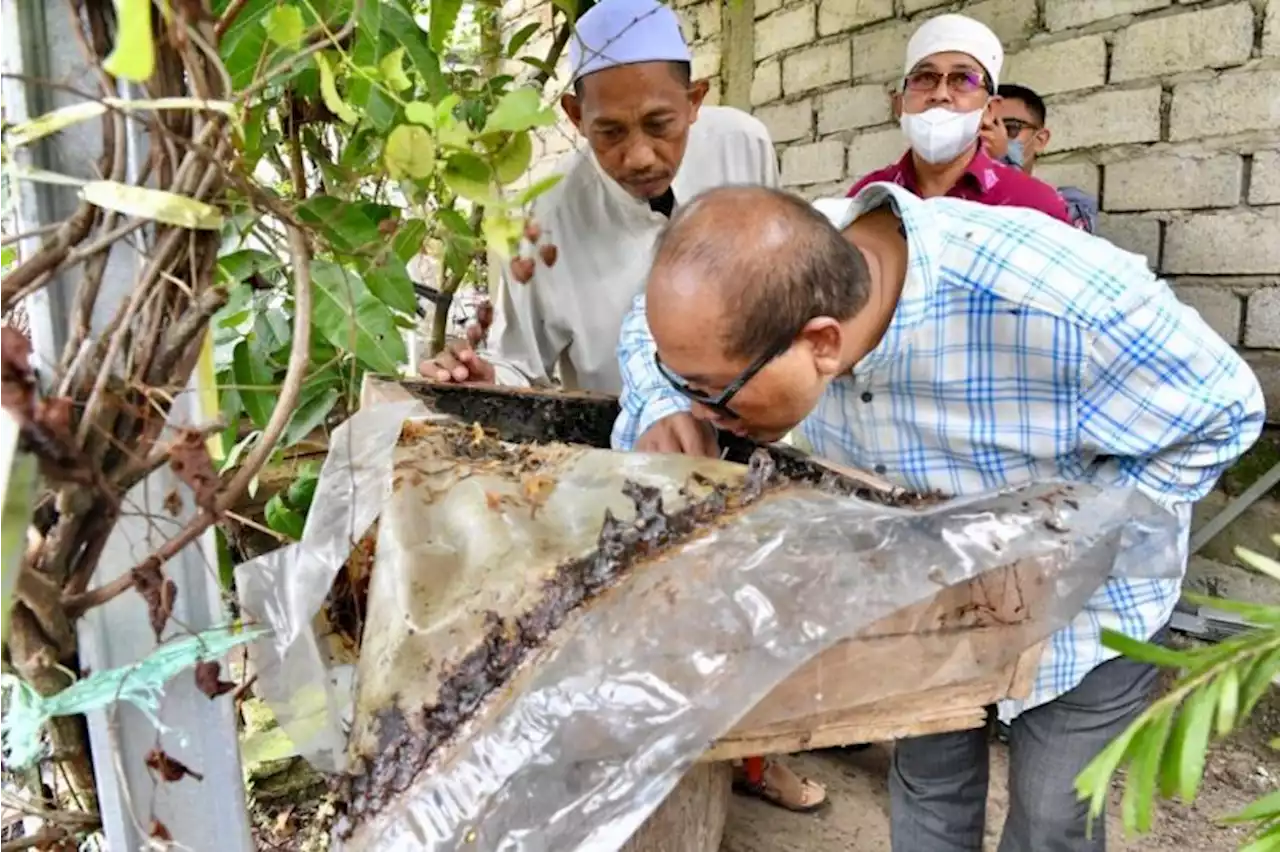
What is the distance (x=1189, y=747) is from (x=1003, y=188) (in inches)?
70.6

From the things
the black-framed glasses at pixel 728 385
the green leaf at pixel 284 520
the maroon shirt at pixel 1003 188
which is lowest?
the green leaf at pixel 284 520

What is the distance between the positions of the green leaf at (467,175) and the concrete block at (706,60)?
323 cm

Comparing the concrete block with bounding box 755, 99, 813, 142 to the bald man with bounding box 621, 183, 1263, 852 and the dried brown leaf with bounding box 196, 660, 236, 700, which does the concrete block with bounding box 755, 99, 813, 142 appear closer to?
the bald man with bounding box 621, 183, 1263, 852

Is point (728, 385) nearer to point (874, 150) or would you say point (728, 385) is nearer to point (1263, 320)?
point (1263, 320)

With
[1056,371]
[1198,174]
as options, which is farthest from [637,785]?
[1198,174]

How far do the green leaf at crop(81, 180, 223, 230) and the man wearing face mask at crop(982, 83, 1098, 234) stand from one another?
7.33 feet

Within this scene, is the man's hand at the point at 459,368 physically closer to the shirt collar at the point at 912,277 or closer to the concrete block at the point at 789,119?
the shirt collar at the point at 912,277

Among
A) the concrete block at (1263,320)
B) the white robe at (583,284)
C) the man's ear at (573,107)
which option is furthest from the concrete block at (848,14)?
the man's ear at (573,107)

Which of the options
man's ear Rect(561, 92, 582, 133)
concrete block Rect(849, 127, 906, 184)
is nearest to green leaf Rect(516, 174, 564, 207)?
man's ear Rect(561, 92, 582, 133)

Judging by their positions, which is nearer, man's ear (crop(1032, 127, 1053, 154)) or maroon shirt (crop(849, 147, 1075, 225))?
maroon shirt (crop(849, 147, 1075, 225))

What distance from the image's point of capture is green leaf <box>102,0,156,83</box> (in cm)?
40

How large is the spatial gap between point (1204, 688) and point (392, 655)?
0.56m

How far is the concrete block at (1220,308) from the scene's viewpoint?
2.32m

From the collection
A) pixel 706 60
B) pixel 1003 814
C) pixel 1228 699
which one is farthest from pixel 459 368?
pixel 706 60
